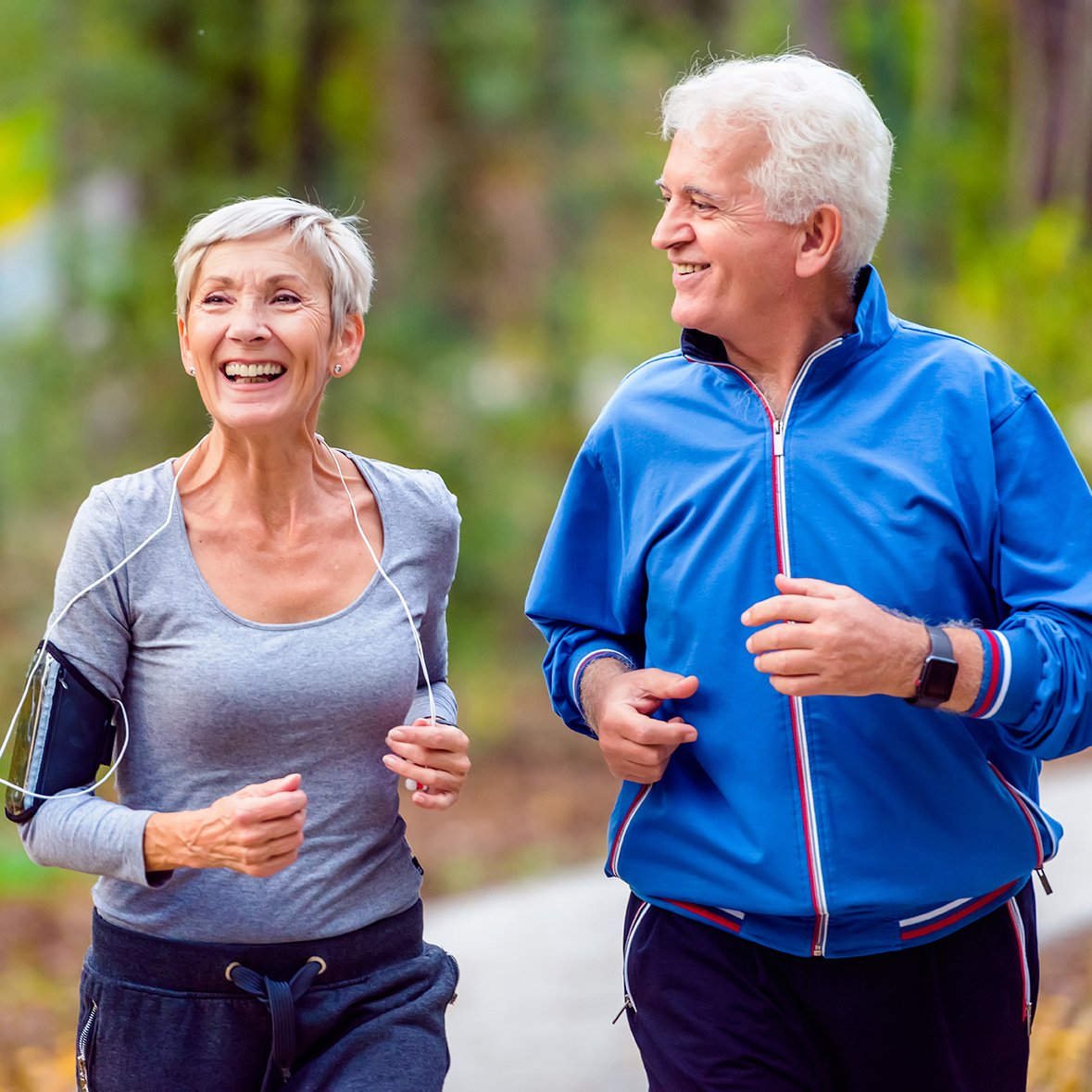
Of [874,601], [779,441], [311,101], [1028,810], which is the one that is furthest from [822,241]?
[311,101]

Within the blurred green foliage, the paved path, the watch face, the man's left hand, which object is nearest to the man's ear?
the man's left hand

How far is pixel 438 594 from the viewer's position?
242 cm

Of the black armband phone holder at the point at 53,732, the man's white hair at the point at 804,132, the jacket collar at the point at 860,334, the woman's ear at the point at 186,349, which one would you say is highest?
the man's white hair at the point at 804,132

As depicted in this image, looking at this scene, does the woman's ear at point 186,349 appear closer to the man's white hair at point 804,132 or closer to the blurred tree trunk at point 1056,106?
the man's white hair at point 804,132

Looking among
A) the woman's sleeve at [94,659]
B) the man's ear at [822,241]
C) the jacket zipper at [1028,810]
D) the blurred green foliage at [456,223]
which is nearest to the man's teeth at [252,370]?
the woman's sleeve at [94,659]

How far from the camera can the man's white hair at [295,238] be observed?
7.34ft

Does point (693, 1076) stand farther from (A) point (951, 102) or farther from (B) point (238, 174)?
(A) point (951, 102)

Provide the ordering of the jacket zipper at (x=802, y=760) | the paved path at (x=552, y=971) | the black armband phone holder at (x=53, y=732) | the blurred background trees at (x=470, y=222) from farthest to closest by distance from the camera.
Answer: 1. the blurred background trees at (x=470, y=222)
2. the paved path at (x=552, y=971)
3. the jacket zipper at (x=802, y=760)
4. the black armband phone holder at (x=53, y=732)

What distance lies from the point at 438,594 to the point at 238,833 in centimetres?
59

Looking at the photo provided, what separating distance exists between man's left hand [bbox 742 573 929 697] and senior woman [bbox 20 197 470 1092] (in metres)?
0.50

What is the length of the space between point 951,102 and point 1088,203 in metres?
1.00

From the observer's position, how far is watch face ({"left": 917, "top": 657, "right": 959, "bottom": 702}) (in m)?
2.04

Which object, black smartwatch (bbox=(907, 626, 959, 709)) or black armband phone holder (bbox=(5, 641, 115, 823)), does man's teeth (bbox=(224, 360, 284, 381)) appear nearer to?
black armband phone holder (bbox=(5, 641, 115, 823))

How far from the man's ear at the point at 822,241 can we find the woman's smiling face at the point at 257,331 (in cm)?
72
